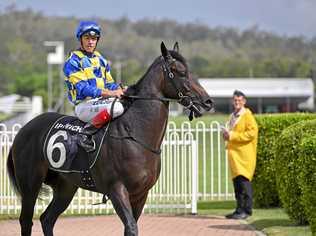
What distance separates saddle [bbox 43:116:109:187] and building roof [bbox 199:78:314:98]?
80501 mm

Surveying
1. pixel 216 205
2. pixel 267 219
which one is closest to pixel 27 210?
pixel 267 219

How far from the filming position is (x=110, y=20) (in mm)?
199500

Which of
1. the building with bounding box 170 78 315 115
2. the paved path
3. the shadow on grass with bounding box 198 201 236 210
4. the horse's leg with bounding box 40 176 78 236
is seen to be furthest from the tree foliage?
the horse's leg with bounding box 40 176 78 236

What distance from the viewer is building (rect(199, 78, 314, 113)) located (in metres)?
89.4

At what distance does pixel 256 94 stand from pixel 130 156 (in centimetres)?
8370

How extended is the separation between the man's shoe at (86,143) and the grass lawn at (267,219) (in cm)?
346

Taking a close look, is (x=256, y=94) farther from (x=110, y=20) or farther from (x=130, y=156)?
(x=110, y=20)

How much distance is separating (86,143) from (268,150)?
588 centimetres

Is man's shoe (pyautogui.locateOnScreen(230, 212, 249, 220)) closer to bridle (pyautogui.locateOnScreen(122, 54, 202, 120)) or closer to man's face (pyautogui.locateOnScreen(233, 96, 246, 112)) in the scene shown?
man's face (pyautogui.locateOnScreen(233, 96, 246, 112))

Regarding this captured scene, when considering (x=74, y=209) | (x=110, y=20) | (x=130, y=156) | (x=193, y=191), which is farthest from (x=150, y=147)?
(x=110, y=20)

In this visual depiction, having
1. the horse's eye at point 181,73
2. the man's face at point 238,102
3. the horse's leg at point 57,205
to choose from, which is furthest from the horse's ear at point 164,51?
the man's face at point 238,102

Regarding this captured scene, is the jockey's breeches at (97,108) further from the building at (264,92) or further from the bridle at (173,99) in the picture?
the building at (264,92)

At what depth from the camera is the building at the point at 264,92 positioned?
89375 millimetres

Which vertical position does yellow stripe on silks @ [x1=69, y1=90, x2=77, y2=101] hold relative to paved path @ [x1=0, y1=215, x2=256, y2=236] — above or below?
above
